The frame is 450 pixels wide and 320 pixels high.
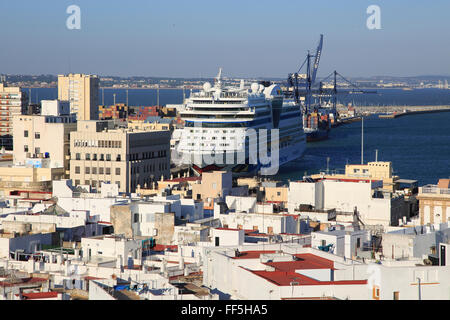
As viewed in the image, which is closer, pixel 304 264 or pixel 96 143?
pixel 304 264

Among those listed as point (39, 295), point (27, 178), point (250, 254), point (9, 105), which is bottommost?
point (27, 178)

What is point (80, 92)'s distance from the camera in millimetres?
97750

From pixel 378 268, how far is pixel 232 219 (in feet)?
37.6

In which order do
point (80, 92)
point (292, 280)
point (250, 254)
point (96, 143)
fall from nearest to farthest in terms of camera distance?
point (292, 280)
point (250, 254)
point (96, 143)
point (80, 92)

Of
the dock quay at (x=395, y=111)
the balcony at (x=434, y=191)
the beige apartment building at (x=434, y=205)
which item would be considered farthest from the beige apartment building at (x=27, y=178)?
the dock quay at (x=395, y=111)

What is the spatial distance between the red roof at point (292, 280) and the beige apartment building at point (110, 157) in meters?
25.9

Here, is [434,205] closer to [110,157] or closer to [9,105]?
[110,157]

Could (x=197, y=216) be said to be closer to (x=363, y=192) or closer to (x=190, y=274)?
(x=363, y=192)

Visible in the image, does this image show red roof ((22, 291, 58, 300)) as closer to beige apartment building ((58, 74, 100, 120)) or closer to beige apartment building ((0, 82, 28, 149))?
beige apartment building ((0, 82, 28, 149))

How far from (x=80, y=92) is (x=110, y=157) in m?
57.5

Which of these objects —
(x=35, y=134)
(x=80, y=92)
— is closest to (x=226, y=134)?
(x=35, y=134)

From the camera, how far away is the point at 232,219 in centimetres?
2478

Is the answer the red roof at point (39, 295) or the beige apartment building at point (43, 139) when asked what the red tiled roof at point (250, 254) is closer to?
the red roof at point (39, 295)

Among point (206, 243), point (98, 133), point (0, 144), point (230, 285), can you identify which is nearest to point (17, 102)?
point (0, 144)
